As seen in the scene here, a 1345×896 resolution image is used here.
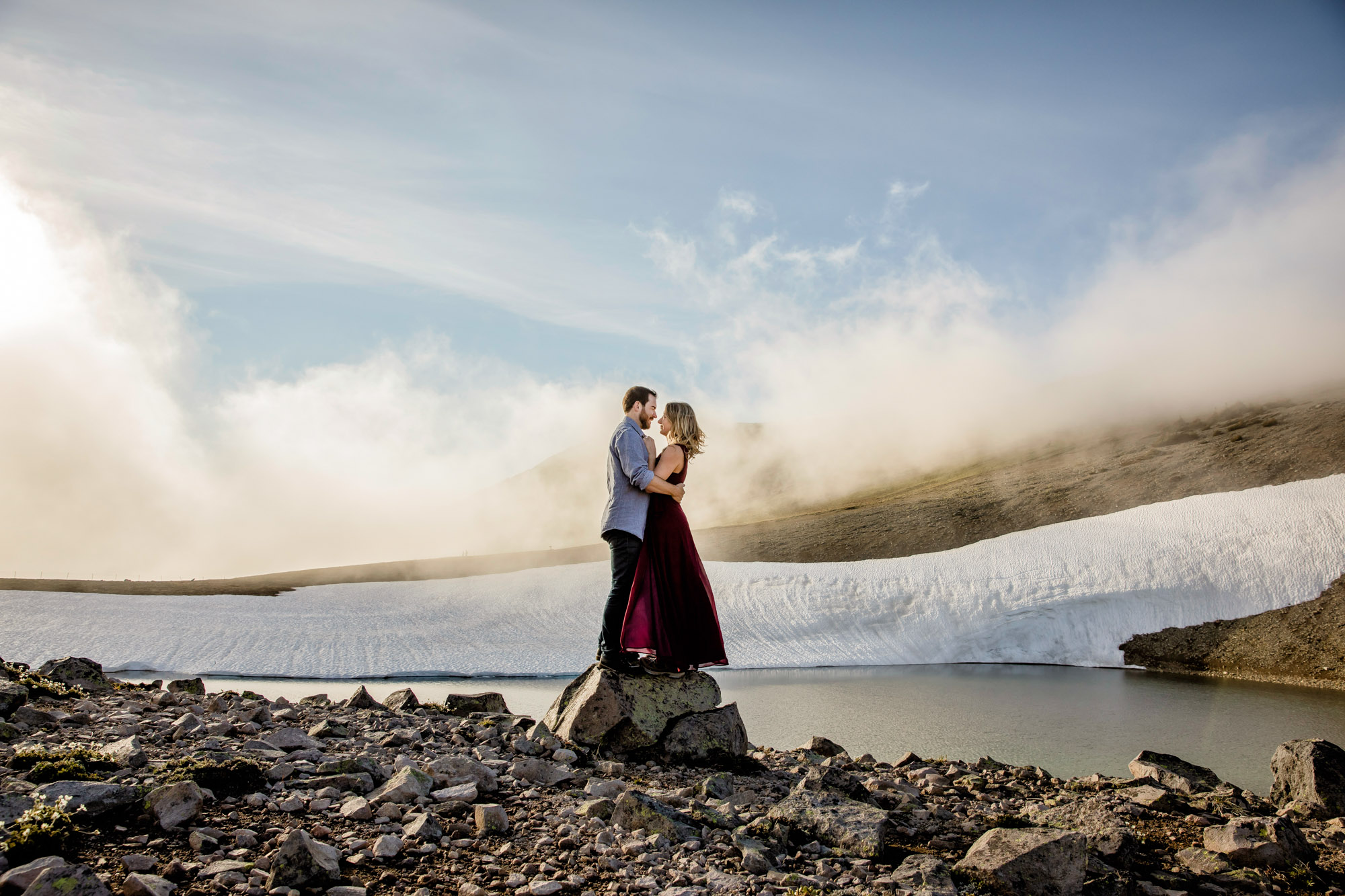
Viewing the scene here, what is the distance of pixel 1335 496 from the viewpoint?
84.2 feet

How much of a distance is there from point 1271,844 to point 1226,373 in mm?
87395

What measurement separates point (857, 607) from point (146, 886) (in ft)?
84.1

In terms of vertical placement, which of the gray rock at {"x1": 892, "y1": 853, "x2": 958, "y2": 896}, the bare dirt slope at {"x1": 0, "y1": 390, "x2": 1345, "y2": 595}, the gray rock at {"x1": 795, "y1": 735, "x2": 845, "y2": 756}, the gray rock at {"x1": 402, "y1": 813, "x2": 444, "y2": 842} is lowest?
the gray rock at {"x1": 795, "y1": 735, "x2": 845, "y2": 756}

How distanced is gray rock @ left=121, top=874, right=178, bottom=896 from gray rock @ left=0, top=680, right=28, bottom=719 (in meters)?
4.98

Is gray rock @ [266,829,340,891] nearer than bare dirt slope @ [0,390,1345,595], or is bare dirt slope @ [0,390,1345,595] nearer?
gray rock @ [266,829,340,891]

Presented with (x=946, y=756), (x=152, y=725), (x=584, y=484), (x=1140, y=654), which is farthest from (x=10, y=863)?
(x=584, y=484)

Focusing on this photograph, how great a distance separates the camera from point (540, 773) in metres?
6.61

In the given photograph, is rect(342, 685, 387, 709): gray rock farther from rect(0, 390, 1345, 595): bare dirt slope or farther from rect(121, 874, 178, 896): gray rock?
rect(0, 390, 1345, 595): bare dirt slope

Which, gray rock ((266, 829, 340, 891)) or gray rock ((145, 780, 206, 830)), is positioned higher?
gray rock ((145, 780, 206, 830))

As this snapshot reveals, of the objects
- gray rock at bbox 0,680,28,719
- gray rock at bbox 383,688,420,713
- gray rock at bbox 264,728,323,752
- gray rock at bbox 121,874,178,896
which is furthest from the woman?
gray rock at bbox 0,680,28,719

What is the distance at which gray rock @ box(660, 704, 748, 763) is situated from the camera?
7.75 meters

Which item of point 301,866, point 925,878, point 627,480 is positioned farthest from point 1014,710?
point 301,866

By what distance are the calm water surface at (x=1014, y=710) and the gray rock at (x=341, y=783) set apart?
626 centimetres

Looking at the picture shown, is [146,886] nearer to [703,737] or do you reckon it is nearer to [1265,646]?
[703,737]
